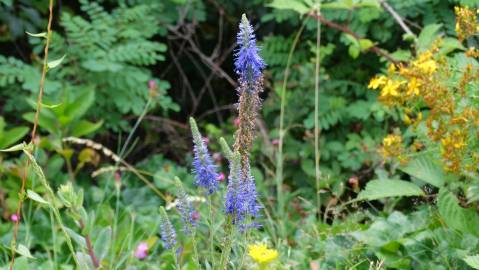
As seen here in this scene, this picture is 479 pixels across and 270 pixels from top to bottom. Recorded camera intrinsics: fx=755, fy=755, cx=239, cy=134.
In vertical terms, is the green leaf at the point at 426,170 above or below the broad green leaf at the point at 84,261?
above

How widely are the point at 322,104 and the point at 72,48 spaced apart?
4.13ft

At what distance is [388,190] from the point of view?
2.45m

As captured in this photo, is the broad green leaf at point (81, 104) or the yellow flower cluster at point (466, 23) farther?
the broad green leaf at point (81, 104)

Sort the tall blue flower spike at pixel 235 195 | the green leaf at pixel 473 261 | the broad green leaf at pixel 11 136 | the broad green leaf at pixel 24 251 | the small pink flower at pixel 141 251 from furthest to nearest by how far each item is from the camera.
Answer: the broad green leaf at pixel 11 136 → the small pink flower at pixel 141 251 → the green leaf at pixel 473 261 → the broad green leaf at pixel 24 251 → the tall blue flower spike at pixel 235 195

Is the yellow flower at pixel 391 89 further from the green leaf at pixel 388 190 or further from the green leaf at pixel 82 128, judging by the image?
the green leaf at pixel 82 128

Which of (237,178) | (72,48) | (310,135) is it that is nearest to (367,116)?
(310,135)

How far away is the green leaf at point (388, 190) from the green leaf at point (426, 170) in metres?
0.04

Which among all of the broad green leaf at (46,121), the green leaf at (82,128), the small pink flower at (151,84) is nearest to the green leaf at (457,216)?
the small pink flower at (151,84)

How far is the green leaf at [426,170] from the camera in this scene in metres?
2.45

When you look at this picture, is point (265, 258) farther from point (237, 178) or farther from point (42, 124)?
point (42, 124)

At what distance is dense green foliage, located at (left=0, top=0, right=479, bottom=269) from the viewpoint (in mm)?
3010

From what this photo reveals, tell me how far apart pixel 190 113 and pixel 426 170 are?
2278 mm

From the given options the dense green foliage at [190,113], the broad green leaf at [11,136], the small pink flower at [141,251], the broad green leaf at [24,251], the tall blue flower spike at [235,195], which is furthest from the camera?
the broad green leaf at [11,136]

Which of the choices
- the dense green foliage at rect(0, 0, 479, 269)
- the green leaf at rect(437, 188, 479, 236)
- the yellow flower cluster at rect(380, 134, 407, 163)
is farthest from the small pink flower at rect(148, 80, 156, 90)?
the green leaf at rect(437, 188, 479, 236)
